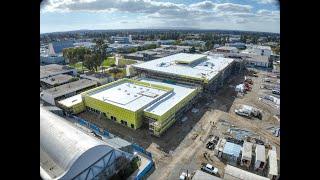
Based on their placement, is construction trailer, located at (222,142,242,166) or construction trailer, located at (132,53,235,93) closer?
construction trailer, located at (222,142,242,166)

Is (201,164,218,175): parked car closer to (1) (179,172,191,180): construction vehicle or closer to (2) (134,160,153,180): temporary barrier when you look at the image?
(1) (179,172,191,180): construction vehicle

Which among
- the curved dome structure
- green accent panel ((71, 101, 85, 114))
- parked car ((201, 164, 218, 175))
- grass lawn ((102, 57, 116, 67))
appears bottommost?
parked car ((201, 164, 218, 175))

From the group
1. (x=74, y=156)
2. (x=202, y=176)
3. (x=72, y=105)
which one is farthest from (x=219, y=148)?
(x=72, y=105)

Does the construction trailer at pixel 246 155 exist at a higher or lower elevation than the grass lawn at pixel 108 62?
lower

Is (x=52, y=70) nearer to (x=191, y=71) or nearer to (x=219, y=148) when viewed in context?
(x=191, y=71)

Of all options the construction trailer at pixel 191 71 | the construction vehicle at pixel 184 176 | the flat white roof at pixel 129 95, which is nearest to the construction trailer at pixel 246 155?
the construction vehicle at pixel 184 176

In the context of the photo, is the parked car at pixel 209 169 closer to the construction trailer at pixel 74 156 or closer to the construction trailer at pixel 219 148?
the construction trailer at pixel 219 148

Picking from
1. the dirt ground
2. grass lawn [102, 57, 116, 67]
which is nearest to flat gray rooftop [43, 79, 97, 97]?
the dirt ground

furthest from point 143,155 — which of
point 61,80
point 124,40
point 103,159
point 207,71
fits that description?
point 124,40
